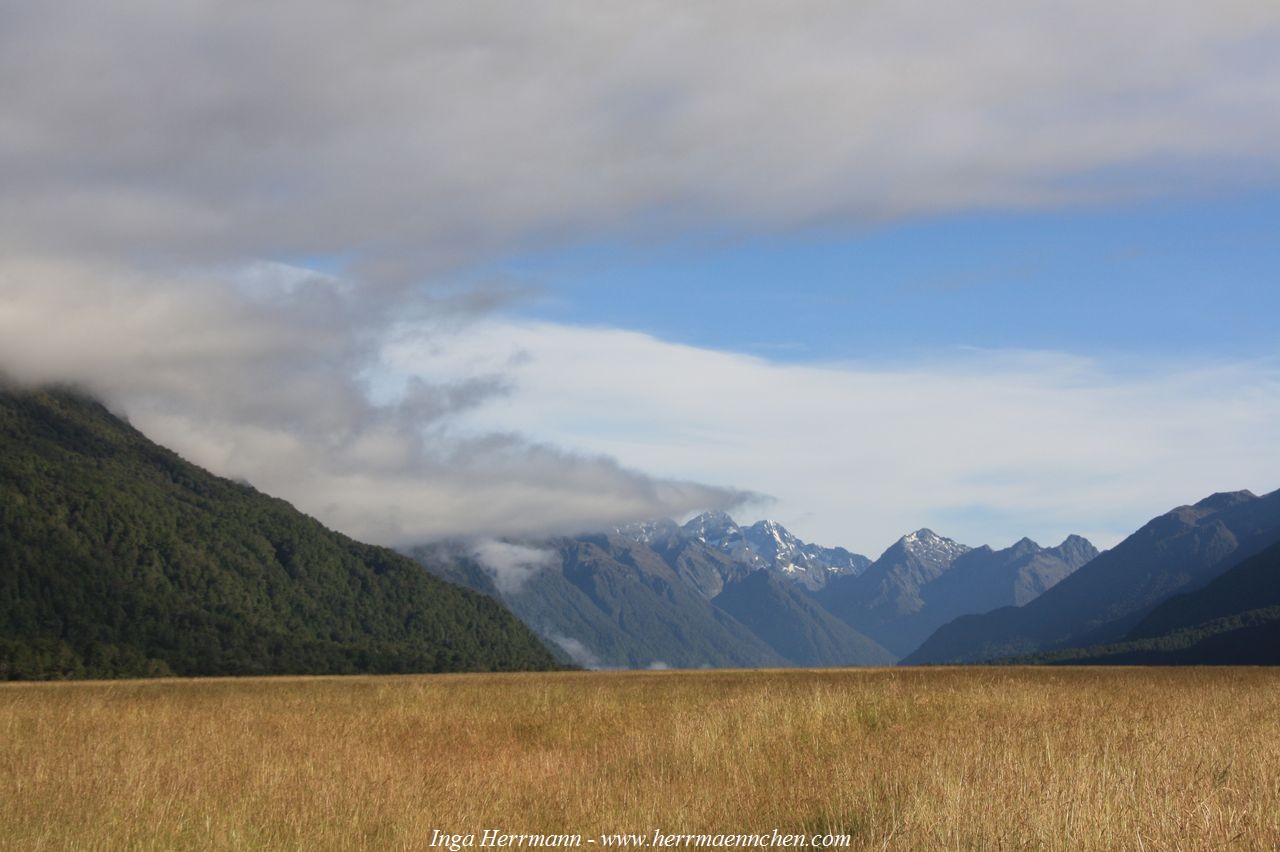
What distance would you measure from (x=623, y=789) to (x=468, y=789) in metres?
2.25

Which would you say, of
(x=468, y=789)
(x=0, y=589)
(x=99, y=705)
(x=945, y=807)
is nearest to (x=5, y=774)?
(x=468, y=789)

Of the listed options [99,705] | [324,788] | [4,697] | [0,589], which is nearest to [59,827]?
[324,788]

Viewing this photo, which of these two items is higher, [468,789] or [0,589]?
[0,589]

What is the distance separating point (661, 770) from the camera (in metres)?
18.4

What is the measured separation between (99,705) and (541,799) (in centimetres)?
1744

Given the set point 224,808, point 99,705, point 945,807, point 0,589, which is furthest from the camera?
point 0,589

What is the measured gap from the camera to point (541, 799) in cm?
1645

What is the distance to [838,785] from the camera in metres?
15.6

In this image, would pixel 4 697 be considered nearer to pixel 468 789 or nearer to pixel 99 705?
Result: pixel 99 705

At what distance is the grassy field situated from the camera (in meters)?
13.6

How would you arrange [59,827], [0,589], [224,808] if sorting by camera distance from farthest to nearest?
[0,589]
[224,808]
[59,827]

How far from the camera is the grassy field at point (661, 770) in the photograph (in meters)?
13.6

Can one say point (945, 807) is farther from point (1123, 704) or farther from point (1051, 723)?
point (1123, 704)

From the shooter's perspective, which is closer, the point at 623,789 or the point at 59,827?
the point at 59,827
